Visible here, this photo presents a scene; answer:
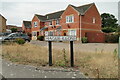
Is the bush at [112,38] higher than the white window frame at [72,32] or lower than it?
lower

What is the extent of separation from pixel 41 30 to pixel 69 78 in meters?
34.4

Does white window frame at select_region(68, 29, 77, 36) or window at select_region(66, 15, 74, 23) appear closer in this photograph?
white window frame at select_region(68, 29, 77, 36)

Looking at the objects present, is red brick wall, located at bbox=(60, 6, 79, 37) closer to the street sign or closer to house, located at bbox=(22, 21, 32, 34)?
the street sign

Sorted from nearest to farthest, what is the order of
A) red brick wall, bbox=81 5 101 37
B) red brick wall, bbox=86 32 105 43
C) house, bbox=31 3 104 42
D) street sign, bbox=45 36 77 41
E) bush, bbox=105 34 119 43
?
street sign, bbox=45 36 77 41 → bush, bbox=105 34 119 43 → house, bbox=31 3 104 42 → red brick wall, bbox=86 32 105 43 → red brick wall, bbox=81 5 101 37

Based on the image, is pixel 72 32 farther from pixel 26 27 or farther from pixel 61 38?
pixel 26 27

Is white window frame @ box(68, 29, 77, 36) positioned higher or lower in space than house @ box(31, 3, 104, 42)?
lower

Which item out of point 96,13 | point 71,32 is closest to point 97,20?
point 96,13

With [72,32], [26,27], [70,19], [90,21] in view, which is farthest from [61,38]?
[26,27]

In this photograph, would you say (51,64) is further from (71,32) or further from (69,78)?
(71,32)

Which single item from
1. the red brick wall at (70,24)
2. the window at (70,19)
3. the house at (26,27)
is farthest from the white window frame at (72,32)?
the house at (26,27)

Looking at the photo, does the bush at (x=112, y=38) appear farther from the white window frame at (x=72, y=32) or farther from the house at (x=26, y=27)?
the house at (x=26, y=27)

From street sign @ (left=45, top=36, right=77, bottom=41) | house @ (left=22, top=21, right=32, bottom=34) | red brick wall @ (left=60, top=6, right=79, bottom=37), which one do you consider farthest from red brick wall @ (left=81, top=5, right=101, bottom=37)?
house @ (left=22, top=21, right=32, bottom=34)

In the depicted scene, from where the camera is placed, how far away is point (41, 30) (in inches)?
1500

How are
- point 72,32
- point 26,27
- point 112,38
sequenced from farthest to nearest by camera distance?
point 26,27 → point 72,32 → point 112,38
